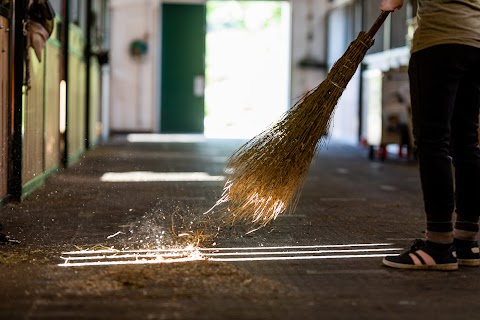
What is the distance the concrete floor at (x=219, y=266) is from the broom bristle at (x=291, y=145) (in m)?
0.22

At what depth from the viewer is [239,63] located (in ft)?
71.0

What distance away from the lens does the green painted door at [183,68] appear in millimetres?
Result: 16969

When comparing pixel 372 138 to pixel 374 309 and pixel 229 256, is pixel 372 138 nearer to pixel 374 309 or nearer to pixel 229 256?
pixel 229 256

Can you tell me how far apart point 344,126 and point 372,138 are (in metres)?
5.29

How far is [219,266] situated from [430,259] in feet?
2.47

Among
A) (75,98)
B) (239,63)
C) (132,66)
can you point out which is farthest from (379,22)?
(239,63)

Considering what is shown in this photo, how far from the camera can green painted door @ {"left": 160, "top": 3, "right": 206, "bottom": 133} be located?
17.0 m

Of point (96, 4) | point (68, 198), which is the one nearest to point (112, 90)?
point (96, 4)

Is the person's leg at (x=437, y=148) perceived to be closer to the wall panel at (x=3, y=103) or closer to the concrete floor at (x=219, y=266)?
the concrete floor at (x=219, y=266)

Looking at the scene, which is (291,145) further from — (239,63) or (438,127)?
(239,63)

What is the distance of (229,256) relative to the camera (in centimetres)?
329

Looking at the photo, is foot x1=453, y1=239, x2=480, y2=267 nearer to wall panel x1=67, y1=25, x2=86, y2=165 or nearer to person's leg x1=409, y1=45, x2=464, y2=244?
person's leg x1=409, y1=45, x2=464, y2=244

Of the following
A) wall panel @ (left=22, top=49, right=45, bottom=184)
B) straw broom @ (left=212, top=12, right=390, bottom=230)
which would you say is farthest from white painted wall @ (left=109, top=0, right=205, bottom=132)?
straw broom @ (left=212, top=12, right=390, bottom=230)

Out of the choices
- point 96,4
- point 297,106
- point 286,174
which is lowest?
point 286,174
